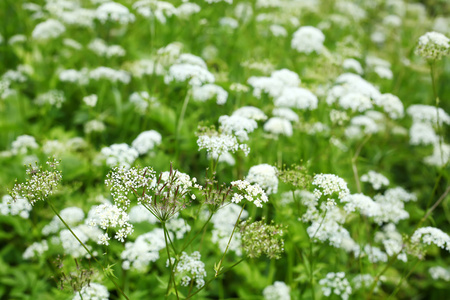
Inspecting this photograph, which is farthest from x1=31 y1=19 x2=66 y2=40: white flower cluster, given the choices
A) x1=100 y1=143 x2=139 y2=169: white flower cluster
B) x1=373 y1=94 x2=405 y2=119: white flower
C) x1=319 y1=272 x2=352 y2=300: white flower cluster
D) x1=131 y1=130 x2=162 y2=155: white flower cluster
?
x1=319 y1=272 x2=352 y2=300: white flower cluster

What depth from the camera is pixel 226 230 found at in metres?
3.96

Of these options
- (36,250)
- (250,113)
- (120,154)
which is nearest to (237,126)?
(250,113)

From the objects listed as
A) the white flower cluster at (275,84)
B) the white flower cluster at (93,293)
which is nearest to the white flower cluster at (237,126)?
the white flower cluster at (275,84)

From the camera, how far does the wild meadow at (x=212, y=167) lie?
302cm

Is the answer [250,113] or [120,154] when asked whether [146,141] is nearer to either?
[120,154]

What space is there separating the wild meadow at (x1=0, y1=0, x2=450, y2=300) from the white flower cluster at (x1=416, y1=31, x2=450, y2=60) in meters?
0.02

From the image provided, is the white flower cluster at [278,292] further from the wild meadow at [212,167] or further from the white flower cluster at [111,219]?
the white flower cluster at [111,219]

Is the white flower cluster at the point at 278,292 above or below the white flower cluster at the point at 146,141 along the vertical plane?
below

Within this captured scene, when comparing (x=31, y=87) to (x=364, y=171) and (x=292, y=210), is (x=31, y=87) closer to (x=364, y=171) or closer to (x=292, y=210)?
(x=292, y=210)

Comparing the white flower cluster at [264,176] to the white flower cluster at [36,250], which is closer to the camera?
the white flower cluster at [264,176]

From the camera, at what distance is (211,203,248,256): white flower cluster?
377 centimetres

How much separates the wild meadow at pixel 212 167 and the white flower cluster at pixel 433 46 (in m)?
0.02

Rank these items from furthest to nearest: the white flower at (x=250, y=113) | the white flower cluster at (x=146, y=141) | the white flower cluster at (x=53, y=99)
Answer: the white flower cluster at (x=53, y=99) → the white flower at (x=250, y=113) → the white flower cluster at (x=146, y=141)

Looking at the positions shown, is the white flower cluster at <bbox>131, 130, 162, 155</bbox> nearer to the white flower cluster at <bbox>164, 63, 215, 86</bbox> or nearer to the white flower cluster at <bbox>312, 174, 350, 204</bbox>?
the white flower cluster at <bbox>164, 63, 215, 86</bbox>
